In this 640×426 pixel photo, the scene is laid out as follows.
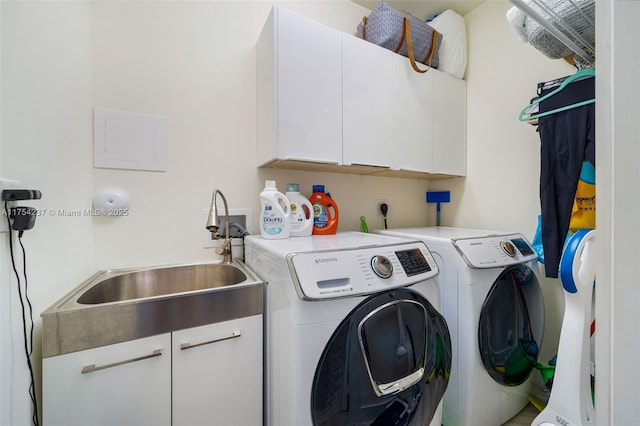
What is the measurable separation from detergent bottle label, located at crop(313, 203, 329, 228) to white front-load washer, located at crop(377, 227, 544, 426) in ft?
1.88

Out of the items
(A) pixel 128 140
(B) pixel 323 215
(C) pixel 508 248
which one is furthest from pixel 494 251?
(A) pixel 128 140

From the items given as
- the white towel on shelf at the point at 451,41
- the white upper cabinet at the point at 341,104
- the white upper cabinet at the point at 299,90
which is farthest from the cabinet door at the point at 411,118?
the white upper cabinet at the point at 299,90

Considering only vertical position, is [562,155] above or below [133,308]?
above

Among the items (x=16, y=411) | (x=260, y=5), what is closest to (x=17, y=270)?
(x=16, y=411)

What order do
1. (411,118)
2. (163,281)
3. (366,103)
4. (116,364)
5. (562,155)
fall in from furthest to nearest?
(411,118), (366,103), (163,281), (562,155), (116,364)

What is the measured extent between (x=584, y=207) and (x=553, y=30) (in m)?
0.86

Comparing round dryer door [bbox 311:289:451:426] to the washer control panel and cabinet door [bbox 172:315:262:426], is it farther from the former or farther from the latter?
cabinet door [bbox 172:315:262:426]

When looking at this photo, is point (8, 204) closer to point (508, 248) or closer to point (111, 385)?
point (111, 385)

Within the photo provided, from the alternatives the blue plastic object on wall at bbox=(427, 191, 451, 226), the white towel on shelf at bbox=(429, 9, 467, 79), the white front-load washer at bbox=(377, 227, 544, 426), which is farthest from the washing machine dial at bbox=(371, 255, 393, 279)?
the white towel on shelf at bbox=(429, 9, 467, 79)

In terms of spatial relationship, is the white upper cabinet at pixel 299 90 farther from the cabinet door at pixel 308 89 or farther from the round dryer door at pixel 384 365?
the round dryer door at pixel 384 365

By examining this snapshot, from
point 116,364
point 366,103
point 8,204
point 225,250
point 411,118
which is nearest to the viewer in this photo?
point 8,204

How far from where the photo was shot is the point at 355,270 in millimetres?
897
